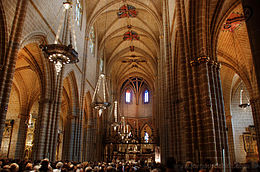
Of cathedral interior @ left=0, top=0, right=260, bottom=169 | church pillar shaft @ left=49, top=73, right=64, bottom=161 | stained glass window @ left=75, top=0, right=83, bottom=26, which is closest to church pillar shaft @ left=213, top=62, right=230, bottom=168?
cathedral interior @ left=0, top=0, right=260, bottom=169

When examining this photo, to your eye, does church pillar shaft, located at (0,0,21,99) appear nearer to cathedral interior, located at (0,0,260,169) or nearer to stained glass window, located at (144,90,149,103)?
cathedral interior, located at (0,0,260,169)

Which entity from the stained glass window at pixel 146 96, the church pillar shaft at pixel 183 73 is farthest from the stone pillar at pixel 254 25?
the stained glass window at pixel 146 96

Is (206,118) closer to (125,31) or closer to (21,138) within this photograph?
(21,138)

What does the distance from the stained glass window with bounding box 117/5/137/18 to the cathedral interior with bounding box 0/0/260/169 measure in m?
0.10

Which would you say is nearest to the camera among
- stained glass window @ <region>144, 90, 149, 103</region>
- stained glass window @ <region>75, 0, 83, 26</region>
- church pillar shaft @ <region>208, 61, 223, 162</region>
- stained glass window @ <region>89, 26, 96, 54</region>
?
church pillar shaft @ <region>208, 61, 223, 162</region>

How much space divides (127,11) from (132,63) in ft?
40.0

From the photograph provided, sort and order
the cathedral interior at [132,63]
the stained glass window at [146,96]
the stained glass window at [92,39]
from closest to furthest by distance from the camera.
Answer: the cathedral interior at [132,63], the stained glass window at [92,39], the stained glass window at [146,96]

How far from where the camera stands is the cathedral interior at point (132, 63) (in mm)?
8164

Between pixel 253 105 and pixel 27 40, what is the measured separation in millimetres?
14121

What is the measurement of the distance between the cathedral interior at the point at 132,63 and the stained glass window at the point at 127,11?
0.10 m

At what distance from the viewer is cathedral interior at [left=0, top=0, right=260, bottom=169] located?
8164mm

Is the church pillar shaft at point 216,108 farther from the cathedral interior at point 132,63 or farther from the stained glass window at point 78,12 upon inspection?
the stained glass window at point 78,12

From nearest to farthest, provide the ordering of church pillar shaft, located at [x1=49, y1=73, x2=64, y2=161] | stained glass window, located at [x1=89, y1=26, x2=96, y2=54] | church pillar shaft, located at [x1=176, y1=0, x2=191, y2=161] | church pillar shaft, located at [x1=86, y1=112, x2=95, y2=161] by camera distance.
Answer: church pillar shaft, located at [x1=176, y1=0, x2=191, y2=161] < church pillar shaft, located at [x1=49, y1=73, x2=64, y2=161] < church pillar shaft, located at [x1=86, y1=112, x2=95, y2=161] < stained glass window, located at [x1=89, y1=26, x2=96, y2=54]

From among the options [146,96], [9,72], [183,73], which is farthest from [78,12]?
[146,96]
